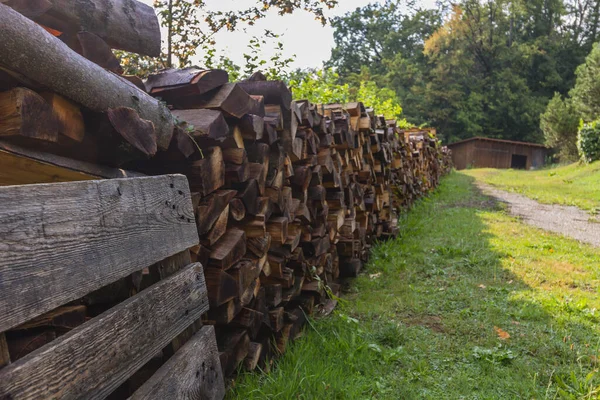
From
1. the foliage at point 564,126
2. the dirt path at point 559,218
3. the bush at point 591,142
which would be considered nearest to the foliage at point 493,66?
the foliage at point 564,126

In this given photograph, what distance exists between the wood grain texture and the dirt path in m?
6.68

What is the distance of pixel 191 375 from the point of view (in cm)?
186

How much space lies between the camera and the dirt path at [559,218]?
761 cm

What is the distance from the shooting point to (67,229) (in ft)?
4.19

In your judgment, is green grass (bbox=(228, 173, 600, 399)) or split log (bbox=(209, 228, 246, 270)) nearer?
split log (bbox=(209, 228, 246, 270))

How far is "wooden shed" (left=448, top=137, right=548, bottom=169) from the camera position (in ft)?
123

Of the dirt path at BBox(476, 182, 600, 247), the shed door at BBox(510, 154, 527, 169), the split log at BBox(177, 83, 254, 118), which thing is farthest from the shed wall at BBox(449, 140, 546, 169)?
the split log at BBox(177, 83, 254, 118)

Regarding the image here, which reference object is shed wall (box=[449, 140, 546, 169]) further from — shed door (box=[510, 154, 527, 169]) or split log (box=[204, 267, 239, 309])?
split log (box=[204, 267, 239, 309])

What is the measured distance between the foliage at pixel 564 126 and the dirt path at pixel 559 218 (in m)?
23.6

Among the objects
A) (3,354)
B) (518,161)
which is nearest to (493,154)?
(518,161)

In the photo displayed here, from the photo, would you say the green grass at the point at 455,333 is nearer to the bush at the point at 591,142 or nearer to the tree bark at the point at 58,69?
the tree bark at the point at 58,69

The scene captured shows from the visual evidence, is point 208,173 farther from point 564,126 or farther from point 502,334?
point 564,126

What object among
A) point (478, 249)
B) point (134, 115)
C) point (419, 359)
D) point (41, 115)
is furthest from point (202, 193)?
point (478, 249)

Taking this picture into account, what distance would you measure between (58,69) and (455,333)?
10.2 ft
